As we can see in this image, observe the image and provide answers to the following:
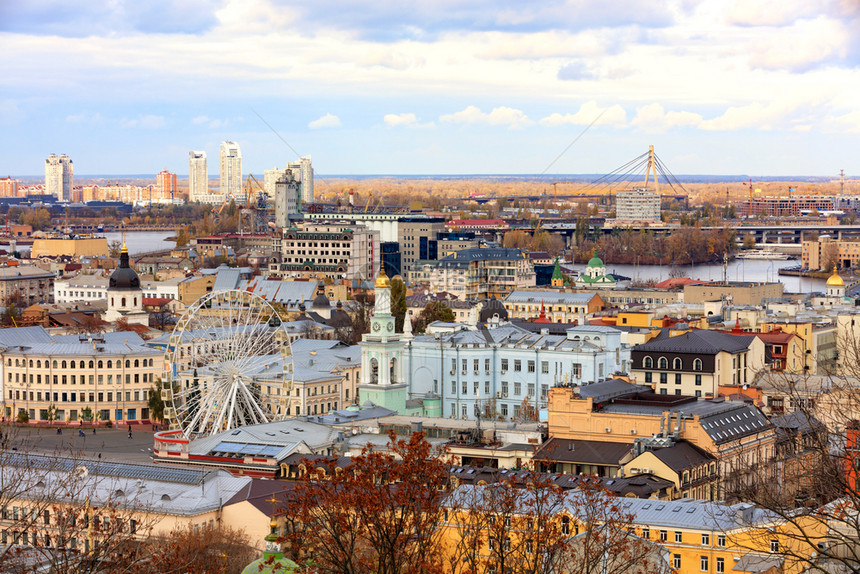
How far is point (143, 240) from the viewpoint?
154 m

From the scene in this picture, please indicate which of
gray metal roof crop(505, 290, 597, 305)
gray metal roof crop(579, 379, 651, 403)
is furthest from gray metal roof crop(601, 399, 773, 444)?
gray metal roof crop(505, 290, 597, 305)

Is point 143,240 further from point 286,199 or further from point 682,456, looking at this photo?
point 682,456

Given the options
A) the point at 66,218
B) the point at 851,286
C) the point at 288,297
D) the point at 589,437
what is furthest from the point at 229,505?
the point at 66,218

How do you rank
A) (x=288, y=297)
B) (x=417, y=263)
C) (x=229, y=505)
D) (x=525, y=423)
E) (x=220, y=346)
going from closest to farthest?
(x=229, y=505), (x=525, y=423), (x=220, y=346), (x=288, y=297), (x=417, y=263)

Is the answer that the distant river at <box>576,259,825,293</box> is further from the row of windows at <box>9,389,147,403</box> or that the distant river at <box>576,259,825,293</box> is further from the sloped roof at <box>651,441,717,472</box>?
the sloped roof at <box>651,441,717,472</box>

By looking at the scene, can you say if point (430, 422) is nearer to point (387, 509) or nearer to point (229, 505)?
point (229, 505)

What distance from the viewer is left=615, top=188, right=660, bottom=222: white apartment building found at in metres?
161

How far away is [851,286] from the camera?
68562 millimetres

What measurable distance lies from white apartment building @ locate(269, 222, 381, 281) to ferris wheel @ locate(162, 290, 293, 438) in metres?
43.3

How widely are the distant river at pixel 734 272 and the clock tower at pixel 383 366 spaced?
48505 mm

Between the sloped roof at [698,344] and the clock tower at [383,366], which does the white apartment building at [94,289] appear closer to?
the clock tower at [383,366]

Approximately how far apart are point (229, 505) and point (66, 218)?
15900cm

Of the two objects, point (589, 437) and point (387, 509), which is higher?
point (387, 509)

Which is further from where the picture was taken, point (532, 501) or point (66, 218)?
point (66, 218)
